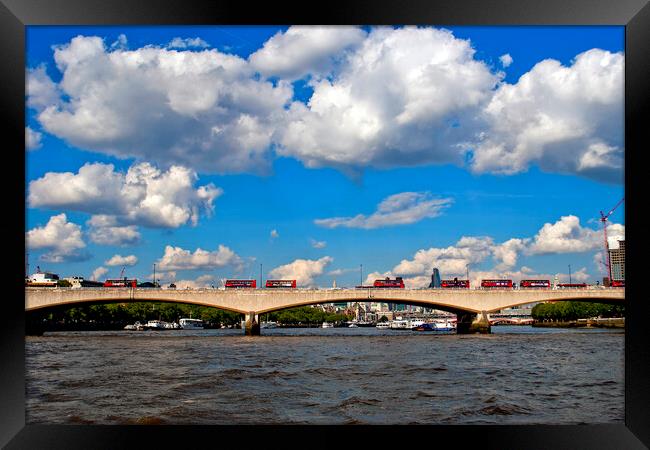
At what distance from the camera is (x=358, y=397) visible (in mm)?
12789

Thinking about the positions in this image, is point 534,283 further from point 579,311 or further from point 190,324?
point 190,324

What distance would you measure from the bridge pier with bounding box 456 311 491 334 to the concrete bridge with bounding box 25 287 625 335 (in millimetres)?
74

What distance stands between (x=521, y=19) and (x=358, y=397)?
27.7ft

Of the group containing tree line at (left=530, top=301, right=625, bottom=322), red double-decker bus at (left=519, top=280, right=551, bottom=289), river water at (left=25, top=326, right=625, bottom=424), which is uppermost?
red double-decker bus at (left=519, top=280, right=551, bottom=289)

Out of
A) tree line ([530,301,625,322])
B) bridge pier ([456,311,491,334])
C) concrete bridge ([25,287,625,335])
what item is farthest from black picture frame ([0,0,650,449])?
tree line ([530,301,625,322])

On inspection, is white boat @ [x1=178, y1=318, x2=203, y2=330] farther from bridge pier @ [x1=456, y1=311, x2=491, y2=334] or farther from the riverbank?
the riverbank

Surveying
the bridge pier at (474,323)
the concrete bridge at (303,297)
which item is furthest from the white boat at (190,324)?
the bridge pier at (474,323)

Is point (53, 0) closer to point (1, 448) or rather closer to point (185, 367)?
point (1, 448)

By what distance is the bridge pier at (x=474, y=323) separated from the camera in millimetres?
49906

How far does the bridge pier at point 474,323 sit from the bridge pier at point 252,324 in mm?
16311

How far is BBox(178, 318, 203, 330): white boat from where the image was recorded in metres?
85.7

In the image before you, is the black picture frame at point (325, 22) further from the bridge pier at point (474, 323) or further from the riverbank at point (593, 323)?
the riverbank at point (593, 323)

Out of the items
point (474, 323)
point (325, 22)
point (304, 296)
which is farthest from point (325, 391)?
point (474, 323)

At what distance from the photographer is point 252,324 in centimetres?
4872
